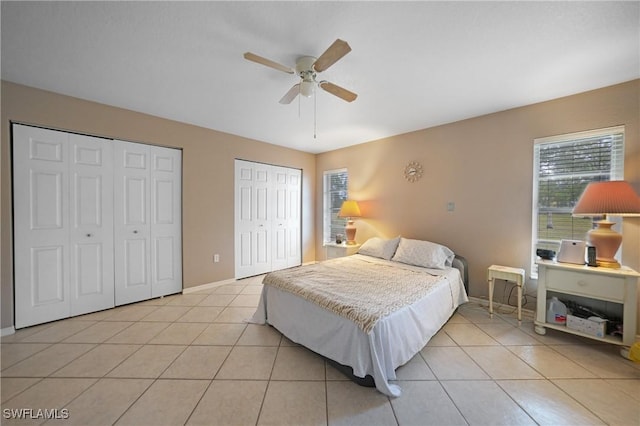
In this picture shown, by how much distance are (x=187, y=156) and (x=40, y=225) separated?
1682 mm

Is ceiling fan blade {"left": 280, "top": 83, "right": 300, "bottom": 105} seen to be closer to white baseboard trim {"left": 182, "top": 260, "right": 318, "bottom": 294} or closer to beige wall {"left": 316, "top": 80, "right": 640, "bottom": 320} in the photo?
beige wall {"left": 316, "top": 80, "right": 640, "bottom": 320}

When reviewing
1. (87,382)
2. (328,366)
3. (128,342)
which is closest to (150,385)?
(87,382)

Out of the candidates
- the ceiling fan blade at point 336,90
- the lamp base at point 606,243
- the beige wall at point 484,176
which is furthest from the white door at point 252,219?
the lamp base at point 606,243

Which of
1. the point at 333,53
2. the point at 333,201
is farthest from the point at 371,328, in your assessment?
the point at 333,201

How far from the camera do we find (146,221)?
123 inches

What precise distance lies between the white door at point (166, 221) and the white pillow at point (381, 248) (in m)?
2.76

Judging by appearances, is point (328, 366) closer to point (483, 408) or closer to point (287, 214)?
point (483, 408)

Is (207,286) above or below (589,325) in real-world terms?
below

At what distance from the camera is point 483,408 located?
1.47m

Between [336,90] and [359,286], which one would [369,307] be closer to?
[359,286]

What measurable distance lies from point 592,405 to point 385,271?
1671 mm

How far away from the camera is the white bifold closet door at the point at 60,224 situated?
2.39 meters

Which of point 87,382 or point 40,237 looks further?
point 40,237

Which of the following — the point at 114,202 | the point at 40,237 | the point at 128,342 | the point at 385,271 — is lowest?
the point at 128,342
